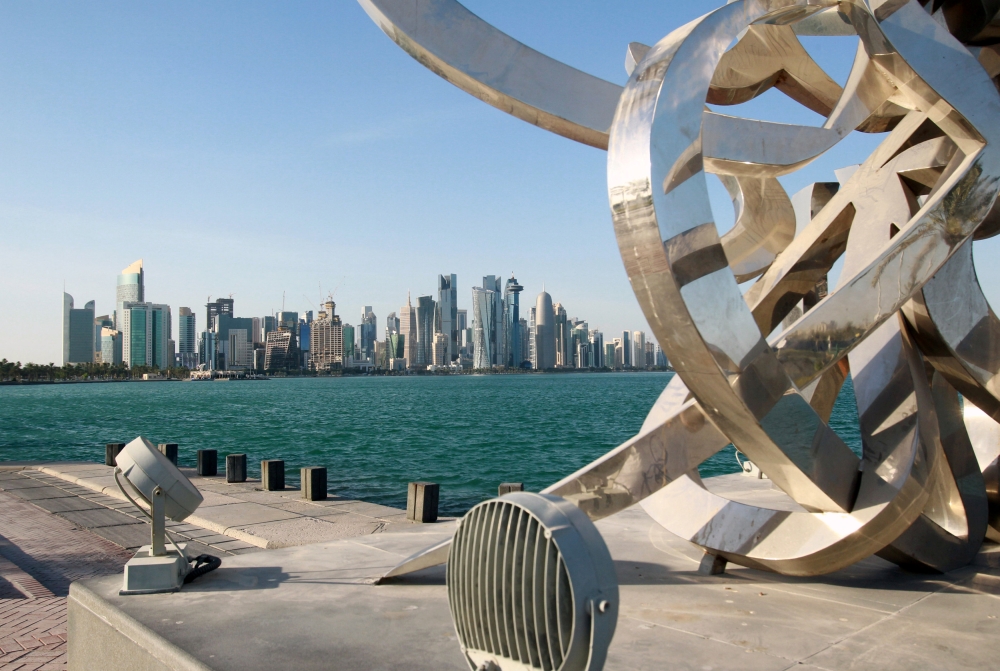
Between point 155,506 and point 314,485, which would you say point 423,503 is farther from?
point 155,506

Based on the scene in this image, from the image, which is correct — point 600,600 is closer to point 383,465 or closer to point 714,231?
point 714,231

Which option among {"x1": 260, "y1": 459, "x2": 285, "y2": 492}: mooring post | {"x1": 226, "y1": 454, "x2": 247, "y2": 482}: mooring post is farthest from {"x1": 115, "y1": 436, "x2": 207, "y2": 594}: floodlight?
{"x1": 226, "y1": 454, "x2": 247, "y2": 482}: mooring post

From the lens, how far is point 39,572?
10008 millimetres

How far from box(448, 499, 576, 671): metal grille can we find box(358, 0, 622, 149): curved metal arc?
405cm

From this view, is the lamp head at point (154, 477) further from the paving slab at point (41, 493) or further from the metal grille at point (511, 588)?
the paving slab at point (41, 493)

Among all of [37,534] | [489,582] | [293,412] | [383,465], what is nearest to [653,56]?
[489,582]

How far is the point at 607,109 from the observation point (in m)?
6.62

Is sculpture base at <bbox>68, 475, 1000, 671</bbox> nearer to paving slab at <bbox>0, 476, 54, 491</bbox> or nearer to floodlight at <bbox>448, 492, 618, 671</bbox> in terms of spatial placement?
floodlight at <bbox>448, 492, 618, 671</bbox>

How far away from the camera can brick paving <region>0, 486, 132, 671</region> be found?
6934mm

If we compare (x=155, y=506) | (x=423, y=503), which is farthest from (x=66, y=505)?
(x=155, y=506)

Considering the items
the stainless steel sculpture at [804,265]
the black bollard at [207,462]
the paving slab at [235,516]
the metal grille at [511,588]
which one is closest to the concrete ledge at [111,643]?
the stainless steel sculpture at [804,265]

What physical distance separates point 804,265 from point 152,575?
603 cm

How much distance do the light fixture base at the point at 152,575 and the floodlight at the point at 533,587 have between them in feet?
12.7

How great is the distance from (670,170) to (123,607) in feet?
16.2
